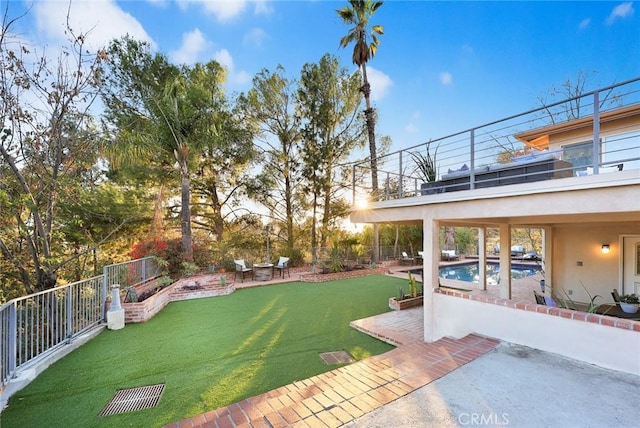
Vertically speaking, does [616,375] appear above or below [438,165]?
below

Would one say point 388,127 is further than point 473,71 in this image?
Yes

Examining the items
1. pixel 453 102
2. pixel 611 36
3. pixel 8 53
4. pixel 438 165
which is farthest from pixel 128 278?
pixel 611 36

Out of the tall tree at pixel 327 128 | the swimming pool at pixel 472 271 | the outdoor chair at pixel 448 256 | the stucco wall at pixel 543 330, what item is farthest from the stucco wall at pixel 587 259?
the tall tree at pixel 327 128

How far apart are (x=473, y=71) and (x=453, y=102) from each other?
5.35ft

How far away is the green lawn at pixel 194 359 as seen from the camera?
351 cm

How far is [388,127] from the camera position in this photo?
19.1 m

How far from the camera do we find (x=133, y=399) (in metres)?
3.74

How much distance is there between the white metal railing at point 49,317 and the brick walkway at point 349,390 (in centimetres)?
329

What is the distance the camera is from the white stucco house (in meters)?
3.66

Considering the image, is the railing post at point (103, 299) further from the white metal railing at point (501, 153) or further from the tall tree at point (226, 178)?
the tall tree at point (226, 178)

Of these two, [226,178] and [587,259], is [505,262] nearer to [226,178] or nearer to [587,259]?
[587,259]

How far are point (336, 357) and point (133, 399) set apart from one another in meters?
3.14

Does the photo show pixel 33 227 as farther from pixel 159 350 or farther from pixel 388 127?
pixel 388 127

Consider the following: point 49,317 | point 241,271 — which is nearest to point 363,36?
point 241,271
